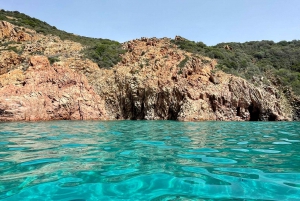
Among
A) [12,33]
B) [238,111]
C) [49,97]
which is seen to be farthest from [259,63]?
[12,33]

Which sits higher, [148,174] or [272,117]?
[148,174]

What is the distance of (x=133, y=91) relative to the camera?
2236 cm

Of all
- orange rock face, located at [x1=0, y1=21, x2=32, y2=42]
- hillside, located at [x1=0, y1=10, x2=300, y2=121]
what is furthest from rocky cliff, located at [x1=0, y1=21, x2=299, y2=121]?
orange rock face, located at [x1=0, y1=21, x2=32, y2=42]

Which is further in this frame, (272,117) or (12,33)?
(12,33)

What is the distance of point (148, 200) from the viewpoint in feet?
9.28

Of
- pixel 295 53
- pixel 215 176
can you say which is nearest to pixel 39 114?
pixel 215 176

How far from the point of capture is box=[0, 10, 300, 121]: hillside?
19.4 m

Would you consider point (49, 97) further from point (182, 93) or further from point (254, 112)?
point (254, 112)

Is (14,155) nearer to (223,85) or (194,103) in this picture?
(194,103)

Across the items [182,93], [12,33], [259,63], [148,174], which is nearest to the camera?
[148,174]

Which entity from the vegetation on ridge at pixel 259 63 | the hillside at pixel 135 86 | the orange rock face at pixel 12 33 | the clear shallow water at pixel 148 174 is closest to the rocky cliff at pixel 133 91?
the hillside at pixel 135 86

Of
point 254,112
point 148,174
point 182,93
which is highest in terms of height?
point 182,93

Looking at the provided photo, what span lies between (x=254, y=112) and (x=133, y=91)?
36.8 ft

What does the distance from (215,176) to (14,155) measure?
13.6 feet
